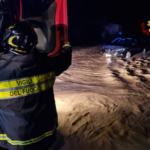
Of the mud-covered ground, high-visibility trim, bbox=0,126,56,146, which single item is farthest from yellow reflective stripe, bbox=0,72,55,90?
the mud-covered ground

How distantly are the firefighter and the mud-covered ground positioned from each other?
4.33 feet

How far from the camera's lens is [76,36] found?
75.8ft

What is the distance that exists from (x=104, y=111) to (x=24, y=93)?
8.77 ft

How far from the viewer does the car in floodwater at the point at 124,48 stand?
953 centimetres

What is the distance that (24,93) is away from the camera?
141 cm

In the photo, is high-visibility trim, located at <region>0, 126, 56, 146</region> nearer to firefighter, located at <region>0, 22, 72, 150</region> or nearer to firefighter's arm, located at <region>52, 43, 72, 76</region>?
firefighter, located at <region>0, 22, 72, 150</region>

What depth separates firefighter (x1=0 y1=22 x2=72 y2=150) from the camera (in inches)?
53.8

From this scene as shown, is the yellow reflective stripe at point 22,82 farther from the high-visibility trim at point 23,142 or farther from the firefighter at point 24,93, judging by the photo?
the high-visibility trim at point 23,142

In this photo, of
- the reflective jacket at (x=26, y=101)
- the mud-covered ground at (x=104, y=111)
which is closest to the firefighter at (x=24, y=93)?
the reflective jacket at (x=26, y=101)

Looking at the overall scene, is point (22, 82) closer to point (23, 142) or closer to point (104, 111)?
point (23, 142)

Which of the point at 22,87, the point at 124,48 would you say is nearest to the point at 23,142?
the point at 22,87

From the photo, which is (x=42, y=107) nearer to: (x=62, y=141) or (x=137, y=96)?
(x=62, y=141)

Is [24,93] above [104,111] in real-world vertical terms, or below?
above

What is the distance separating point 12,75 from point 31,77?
0.17 meters
